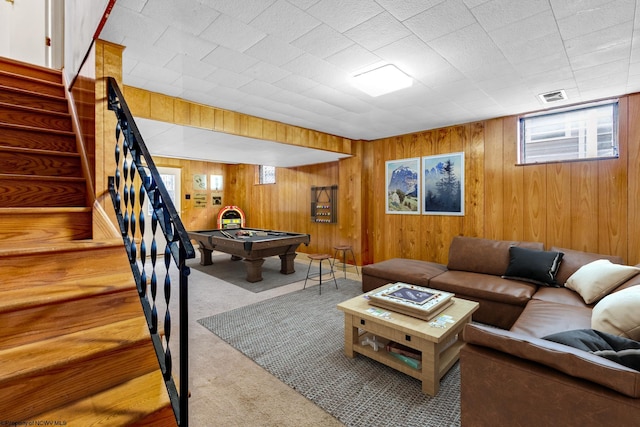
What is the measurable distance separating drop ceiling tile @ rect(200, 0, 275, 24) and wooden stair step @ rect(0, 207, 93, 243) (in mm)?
1442

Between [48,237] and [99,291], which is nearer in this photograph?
[99,291]

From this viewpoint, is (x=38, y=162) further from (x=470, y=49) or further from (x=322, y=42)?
(x=470, y=49)

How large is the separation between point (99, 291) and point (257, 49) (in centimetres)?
189

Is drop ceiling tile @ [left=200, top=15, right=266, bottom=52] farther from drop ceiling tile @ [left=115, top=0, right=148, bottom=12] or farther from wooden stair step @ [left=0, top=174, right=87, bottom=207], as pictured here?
wooden stair step @ [left=0, top=174, right=87, bottom=207]

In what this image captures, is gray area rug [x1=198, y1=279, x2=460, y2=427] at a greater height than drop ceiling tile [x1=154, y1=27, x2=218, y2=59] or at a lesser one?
lesser

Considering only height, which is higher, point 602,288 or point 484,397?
point 602,288

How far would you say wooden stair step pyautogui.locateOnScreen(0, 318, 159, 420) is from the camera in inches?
41.6

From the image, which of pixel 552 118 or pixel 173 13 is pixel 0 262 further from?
pixel 552 118

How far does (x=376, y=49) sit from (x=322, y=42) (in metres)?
0.42

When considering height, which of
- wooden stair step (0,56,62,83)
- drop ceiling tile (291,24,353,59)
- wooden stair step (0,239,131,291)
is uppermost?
wooden stair step (0,56,62,83)

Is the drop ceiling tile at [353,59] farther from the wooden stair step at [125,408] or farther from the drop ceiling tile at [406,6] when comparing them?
the wooden stair step at [125,408]

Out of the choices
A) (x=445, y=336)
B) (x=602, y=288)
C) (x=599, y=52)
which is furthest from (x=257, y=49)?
(x=602, y=288)

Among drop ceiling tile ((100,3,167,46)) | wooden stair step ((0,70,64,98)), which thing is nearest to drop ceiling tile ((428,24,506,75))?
drop ceiling tile ((100,3,167,46))

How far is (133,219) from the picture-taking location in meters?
1.51
